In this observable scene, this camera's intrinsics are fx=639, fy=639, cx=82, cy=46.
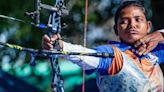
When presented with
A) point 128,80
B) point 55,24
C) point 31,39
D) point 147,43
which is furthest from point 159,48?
point 31,39

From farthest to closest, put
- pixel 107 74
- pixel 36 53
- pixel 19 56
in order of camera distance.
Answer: pixel 19 56 → pixel 107 74 → pixel 36 53

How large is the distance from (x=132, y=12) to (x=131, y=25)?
0.21 ft

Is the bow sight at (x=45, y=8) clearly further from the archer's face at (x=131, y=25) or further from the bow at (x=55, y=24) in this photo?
the archer's face at (x=131, y=25)

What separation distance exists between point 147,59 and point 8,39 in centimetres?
228

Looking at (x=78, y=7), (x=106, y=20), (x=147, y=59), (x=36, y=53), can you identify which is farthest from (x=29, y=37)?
(x=36, y=53)

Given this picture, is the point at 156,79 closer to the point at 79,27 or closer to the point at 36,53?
the point at 36,53

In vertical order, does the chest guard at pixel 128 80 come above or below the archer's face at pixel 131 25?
below

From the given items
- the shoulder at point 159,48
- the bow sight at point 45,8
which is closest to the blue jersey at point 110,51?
the shoulder at point 159,48

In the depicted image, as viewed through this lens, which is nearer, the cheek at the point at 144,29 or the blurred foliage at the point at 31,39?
the cheek at the point at 144,29

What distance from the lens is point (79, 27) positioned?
5.20m

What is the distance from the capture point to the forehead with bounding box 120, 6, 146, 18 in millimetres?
2499

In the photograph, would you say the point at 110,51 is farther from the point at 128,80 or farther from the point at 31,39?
the point at 31,39

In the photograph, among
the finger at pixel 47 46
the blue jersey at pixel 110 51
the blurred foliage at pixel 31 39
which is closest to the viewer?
the finger at pixel 47 46

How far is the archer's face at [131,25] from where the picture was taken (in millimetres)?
2465
